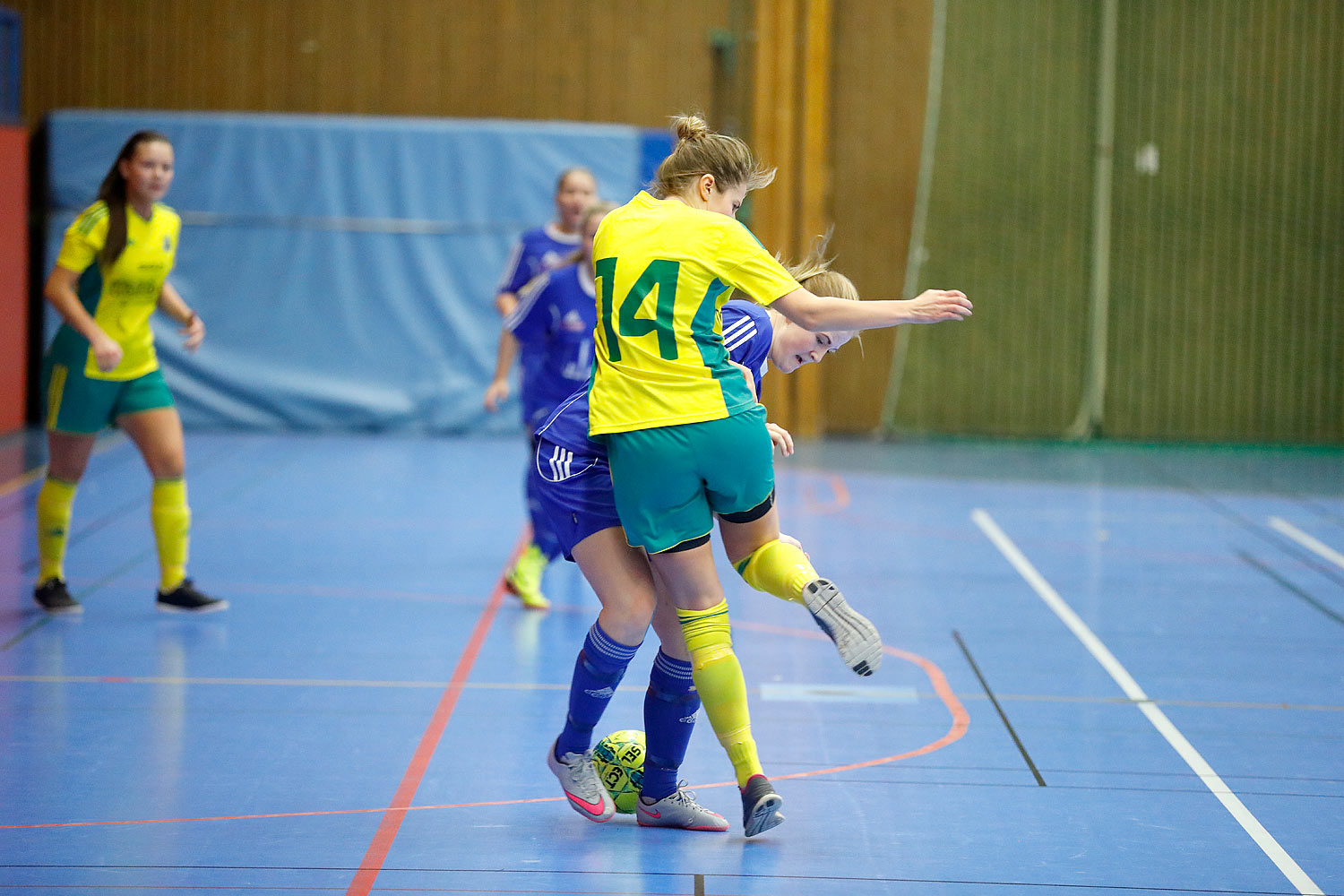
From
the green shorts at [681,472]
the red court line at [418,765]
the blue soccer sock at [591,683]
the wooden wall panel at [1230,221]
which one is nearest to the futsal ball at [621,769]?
the blue soccer sock at [591,683]

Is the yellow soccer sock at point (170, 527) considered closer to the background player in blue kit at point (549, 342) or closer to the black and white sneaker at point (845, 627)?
the background player in blue kit at point (549, 342)

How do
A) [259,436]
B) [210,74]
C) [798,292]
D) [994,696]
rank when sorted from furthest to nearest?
[210,74] < [259,436] < [994,696] < [798,292]

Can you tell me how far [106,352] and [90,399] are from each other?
13.7 inches

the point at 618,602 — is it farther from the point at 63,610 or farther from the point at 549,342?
the point at 63,610

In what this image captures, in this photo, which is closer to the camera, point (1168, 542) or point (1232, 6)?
point (1168, 542)

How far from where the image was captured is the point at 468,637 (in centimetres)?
567

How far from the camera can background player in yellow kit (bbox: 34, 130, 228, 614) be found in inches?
218

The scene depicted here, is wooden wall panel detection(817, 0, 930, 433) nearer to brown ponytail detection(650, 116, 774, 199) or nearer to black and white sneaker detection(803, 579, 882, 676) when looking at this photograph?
brown ponytail detection(650, 116, 774, 199)

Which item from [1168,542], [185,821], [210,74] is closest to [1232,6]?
[1168,542]

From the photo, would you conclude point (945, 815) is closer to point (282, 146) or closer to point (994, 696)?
point (994, 696)

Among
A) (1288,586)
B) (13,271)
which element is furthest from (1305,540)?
(13,271)

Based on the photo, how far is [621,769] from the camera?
12.0ft

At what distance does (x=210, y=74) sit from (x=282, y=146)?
154cm

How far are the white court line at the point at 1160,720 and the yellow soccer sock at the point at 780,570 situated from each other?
1328 millimetres
